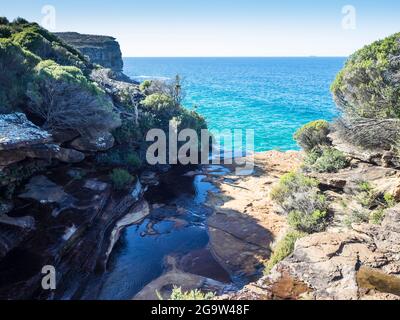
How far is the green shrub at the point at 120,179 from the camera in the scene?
17114mm

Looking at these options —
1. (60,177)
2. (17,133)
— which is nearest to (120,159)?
(60,177)

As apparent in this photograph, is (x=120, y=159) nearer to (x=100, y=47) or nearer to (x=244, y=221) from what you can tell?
(x=244, y=221)

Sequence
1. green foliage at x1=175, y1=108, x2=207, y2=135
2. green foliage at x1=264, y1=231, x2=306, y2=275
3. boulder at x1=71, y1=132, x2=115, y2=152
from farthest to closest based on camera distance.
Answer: green foliage at x1=175, y1=108, x2=207, y2=135 < boulder at x1=71, y1=132, x2=115, y2=152 < green foliage at x1=264, y1=231, x2=306, y2=275

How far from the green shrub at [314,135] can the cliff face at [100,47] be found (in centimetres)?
5153

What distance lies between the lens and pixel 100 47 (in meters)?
65.5

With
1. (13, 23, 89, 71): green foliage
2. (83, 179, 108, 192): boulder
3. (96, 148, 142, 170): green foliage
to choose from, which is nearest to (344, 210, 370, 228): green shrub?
(83, 179, 108, 192): boulder

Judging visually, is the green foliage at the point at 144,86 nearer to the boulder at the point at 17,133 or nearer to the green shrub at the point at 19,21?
the green shrub at the point at 19,21

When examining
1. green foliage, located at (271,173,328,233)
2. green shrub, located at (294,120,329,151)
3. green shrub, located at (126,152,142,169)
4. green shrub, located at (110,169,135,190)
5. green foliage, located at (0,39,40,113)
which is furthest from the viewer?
green shrub, located at (126,152,142,169)

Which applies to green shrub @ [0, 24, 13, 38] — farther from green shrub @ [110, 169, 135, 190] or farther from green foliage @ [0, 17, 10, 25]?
green shrub @ [110, 169, 135, 190]

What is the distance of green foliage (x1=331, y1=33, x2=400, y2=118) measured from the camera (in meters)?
13.1

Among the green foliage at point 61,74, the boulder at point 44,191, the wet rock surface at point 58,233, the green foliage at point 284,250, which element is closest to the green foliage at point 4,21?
the green foliage at point 61,74

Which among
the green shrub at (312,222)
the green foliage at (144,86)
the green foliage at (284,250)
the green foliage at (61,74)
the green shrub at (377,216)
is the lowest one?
the green foliage at (284,250)

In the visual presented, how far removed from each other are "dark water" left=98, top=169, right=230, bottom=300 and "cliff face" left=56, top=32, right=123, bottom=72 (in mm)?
50560

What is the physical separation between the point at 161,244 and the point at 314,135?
36.5 ft
